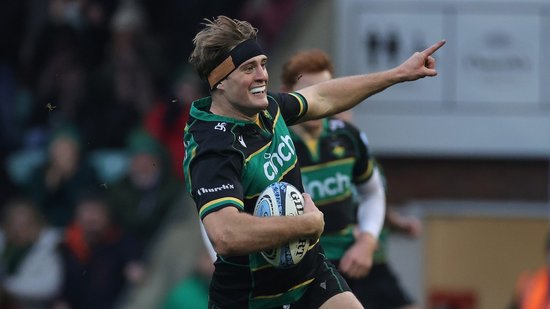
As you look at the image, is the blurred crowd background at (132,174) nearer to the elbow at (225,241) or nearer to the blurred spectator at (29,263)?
the blurred spectator at (29,263)

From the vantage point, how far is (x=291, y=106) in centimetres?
672

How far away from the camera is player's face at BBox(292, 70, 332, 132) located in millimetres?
7969

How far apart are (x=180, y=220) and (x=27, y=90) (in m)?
2.53

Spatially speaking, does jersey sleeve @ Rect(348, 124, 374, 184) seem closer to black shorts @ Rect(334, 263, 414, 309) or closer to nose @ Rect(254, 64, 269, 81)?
black shorts @ Rect(334, 263, 414, 309)

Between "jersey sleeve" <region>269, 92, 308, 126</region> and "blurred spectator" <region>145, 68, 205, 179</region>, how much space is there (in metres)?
5.55

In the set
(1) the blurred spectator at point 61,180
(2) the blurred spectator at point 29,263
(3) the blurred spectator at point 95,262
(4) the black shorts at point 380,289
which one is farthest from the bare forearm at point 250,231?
(1) the blurred spectator at point 61,180

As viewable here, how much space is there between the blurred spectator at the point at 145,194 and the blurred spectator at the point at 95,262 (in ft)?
0.82

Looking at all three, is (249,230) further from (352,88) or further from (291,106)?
(352,88)

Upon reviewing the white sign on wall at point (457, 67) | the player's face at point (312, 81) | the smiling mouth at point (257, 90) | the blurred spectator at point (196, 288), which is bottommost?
the blurred spectator at point (196, 288)

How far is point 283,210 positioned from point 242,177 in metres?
0.27

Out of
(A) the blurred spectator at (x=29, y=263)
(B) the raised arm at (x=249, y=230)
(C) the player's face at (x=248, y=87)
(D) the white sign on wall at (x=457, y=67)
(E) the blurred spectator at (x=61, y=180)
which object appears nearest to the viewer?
(B) the raised arm at (x=249, y=230)

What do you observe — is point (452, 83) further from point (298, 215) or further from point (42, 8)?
point (298, 215)

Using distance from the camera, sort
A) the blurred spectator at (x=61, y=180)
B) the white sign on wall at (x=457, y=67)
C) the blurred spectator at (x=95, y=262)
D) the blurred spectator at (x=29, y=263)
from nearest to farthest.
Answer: the blurred spectator at (x=95, y=262), the blurred spectator at (x=29, y=263), the blurred spectator at (x=61, y=180), the white sign on wall at (x=457, y=67)

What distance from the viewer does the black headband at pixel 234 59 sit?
630 cm
